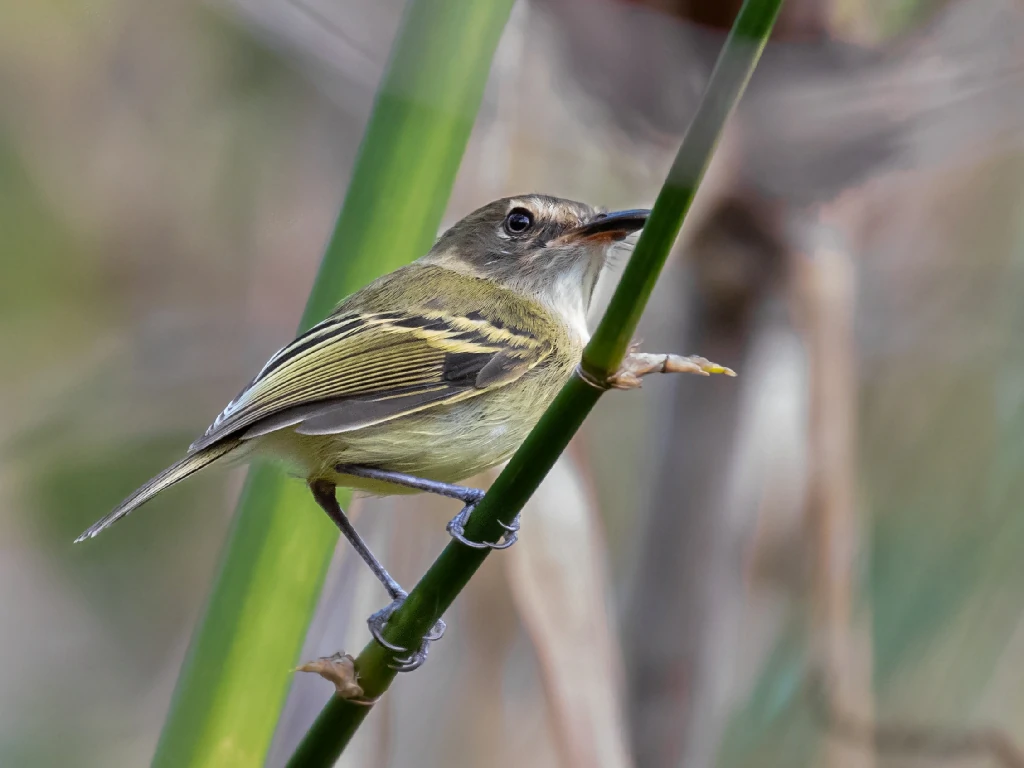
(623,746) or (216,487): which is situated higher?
(216,487)

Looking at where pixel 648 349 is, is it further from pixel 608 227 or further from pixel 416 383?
pixel 416 383

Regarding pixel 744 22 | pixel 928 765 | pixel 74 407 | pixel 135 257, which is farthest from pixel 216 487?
pixel 744 22

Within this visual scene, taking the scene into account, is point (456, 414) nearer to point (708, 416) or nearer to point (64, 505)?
point (708, 416)

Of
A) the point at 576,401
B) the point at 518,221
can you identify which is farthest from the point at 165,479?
the point at 518,221

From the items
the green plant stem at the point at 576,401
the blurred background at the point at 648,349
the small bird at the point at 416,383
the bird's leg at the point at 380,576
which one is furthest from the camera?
the blurred background at the point at 648,349

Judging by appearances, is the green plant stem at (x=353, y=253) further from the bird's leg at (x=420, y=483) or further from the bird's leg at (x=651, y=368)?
the bird's leg at (x=651, y=368)

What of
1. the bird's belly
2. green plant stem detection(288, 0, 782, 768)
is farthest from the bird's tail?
green plant stem detection(288, 0, 782, 768)

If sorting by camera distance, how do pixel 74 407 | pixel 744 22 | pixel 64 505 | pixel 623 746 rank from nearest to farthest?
pixel 744 22
pixel 623 746
pixel 74 407
pixel 64 505

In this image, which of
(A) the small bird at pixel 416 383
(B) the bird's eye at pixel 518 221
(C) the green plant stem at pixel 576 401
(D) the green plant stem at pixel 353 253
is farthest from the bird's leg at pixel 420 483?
(B) the bird's eye at pixel 518 221
